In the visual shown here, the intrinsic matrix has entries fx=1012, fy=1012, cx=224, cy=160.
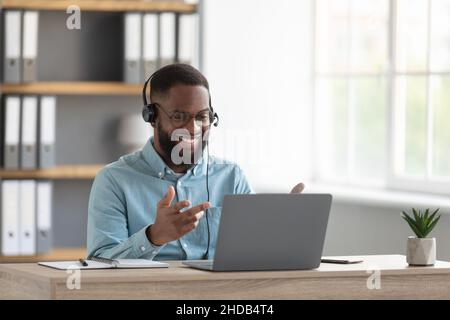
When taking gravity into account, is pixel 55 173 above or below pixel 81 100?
below

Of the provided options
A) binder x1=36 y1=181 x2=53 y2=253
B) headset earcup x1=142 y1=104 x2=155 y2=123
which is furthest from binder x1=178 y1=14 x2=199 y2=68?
headset earcup x1=142 y1=104 x2=155 y2=123

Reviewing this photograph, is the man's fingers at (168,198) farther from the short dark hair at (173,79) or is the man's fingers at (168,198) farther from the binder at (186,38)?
the binder at (186,38)

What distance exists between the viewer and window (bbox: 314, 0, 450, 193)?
421cm

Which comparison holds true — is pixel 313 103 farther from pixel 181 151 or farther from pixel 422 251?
pixel 422 251

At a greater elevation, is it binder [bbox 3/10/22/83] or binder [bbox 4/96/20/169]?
binder [bbox 3/10/22/83]

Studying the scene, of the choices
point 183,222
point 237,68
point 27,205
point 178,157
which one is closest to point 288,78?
point 237,68

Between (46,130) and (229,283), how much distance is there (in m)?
2.32

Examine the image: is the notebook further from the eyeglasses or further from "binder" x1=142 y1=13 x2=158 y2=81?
"binder" x1=142 y1=13 x2=158 y2=81

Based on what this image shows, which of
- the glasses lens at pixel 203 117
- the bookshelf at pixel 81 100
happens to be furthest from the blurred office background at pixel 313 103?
the glasses lens at pixel 203 117

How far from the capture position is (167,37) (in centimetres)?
451

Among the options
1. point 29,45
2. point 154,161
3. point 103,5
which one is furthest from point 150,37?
point 154,161

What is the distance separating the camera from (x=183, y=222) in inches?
92.7

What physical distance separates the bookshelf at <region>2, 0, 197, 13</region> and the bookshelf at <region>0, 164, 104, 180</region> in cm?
71
